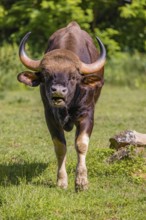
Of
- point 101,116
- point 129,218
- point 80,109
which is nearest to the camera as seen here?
point 129,218

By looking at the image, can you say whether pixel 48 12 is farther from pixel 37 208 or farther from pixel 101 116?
pixel 37 208

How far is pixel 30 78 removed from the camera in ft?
23.4

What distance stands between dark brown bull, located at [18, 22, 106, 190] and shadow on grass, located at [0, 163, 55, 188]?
1.32ft

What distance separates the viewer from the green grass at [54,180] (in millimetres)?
6105

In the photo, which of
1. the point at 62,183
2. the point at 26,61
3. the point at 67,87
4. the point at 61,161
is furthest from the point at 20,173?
the point at 67,87

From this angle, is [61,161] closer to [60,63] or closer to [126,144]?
[126,144]

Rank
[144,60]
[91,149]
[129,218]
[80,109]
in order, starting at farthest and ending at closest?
1. [144,60]
2. [91,149]
3. [80,109]
4. [129,218]

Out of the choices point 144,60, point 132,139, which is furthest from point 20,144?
point 144,60

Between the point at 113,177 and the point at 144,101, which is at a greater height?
the point at 113,177

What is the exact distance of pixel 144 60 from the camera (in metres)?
23.9

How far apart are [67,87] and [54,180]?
1419mm

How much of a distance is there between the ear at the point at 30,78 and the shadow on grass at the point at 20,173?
106 centimetres

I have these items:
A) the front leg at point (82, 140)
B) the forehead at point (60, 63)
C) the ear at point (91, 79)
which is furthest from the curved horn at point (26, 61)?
the front leg at point (82, 140)

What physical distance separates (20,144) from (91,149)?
1.45m
